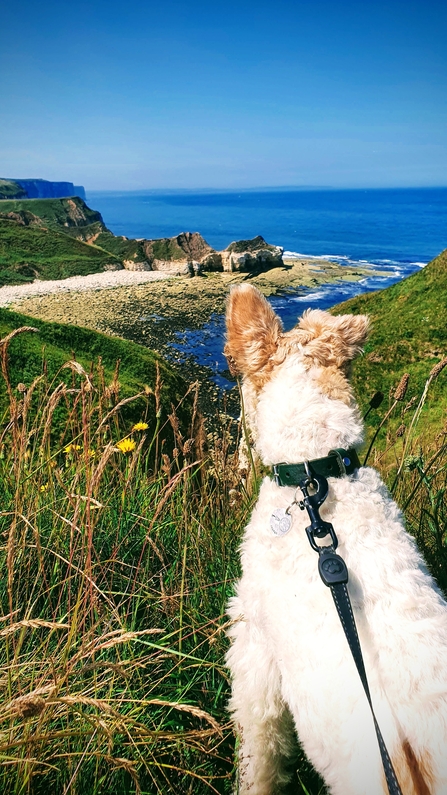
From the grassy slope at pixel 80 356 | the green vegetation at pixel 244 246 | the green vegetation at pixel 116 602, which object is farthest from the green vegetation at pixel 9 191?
the green vegetation at pixel 116 602

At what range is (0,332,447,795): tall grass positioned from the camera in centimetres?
148

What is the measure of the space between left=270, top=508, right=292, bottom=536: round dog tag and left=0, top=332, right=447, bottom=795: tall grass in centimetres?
43

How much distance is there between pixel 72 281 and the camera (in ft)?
236

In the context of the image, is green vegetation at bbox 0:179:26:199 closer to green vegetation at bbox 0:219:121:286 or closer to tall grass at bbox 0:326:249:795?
green vegetation at bbox 0:219:121:286

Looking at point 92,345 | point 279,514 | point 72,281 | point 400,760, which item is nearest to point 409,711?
point 400,760

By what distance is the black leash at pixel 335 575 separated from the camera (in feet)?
4.12

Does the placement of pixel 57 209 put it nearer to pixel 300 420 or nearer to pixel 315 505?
pixel 300 420

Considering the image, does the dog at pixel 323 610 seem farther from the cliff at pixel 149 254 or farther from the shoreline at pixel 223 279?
the cliff at pixel 149 254

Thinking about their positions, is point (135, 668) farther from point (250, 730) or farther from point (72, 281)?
point (72, 281)

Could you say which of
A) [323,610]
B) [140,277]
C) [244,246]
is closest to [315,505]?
[323,610]

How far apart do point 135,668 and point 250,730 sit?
62 centimetres

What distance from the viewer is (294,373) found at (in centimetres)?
215

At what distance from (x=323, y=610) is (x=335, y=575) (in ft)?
0.79

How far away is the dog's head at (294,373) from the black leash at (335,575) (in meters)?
0.19
